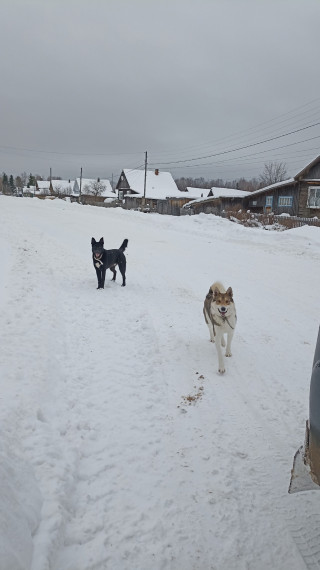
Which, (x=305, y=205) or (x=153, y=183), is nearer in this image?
(x=305, y=205)

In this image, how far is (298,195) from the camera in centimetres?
3262

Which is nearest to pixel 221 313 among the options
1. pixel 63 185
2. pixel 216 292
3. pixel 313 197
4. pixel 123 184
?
pixel 216 292

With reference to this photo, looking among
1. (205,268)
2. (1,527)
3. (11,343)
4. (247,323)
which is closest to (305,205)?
(205,268)

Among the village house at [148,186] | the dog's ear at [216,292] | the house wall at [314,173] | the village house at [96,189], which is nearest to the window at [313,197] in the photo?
the house wall at [314,173]

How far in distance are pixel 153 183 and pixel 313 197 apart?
3499 cm

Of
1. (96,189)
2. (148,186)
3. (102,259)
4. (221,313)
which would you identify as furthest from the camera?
(96,189)

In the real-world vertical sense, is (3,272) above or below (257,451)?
above

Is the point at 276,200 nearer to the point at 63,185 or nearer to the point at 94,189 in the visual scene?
the point at 94,189

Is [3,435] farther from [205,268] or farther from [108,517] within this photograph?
[205,268]

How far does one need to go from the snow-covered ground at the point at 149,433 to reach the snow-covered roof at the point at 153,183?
5365cm

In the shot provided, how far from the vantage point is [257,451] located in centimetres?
314

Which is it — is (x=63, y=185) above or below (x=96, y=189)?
above

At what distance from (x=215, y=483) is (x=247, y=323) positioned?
3993mm

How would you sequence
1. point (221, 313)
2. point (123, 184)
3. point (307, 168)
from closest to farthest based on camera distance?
1. point (221, 313)
2. point (307, 168)
3. point (123, 184)
